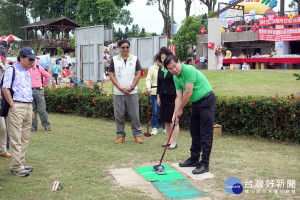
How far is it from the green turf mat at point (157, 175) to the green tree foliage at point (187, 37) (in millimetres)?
27403

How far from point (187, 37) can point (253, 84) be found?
48.3 ft

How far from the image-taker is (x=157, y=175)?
16.2ft

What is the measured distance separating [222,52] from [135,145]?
2260 centimetres

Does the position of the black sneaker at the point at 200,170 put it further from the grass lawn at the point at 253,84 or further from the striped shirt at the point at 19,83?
the grass lawn at the point at 253,84

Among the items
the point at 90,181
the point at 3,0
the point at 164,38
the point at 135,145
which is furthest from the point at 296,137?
the point at 3,0

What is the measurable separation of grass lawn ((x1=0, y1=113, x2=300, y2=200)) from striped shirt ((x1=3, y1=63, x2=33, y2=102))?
1118mm

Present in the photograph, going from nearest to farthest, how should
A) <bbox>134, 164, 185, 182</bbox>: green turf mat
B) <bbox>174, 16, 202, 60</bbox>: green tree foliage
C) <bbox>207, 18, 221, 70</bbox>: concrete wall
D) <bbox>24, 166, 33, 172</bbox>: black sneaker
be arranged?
<bbox>134, 164, 185, 182</bbox>: green turf mat, <bbox>24, 166, 33, 172</bbox>: black sneaker, <bbox>207, 18, 221, 70</bbox>: concrete wall, <bbox>174, 16, 202, 60</bbox>: green tree foliage

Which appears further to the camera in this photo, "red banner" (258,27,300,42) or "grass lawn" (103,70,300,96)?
"red banner" (258,27,300,42)

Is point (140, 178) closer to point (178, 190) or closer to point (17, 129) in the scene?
point (178, 190)

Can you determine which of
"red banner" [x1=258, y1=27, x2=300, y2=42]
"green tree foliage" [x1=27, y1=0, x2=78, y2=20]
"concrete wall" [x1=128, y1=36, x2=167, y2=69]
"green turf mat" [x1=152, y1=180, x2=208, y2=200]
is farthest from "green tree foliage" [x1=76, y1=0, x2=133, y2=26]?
"green turf mat" [x1=152, y1=180, x2=208, y2=200]

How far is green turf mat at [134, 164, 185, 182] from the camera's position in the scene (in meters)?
4.80

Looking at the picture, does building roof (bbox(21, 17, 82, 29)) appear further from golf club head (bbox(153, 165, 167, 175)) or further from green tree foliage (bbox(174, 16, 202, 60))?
golf club head (bbox(153, 165, 167, 175))

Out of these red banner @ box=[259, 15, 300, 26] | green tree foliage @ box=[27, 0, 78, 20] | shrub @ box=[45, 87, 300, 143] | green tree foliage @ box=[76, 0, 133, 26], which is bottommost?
shrub @ box=[45, 87, 300, 143]

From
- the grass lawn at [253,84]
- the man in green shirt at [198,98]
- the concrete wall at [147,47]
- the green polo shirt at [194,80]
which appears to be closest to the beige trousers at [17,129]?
the man in green shirt at [198,98]
